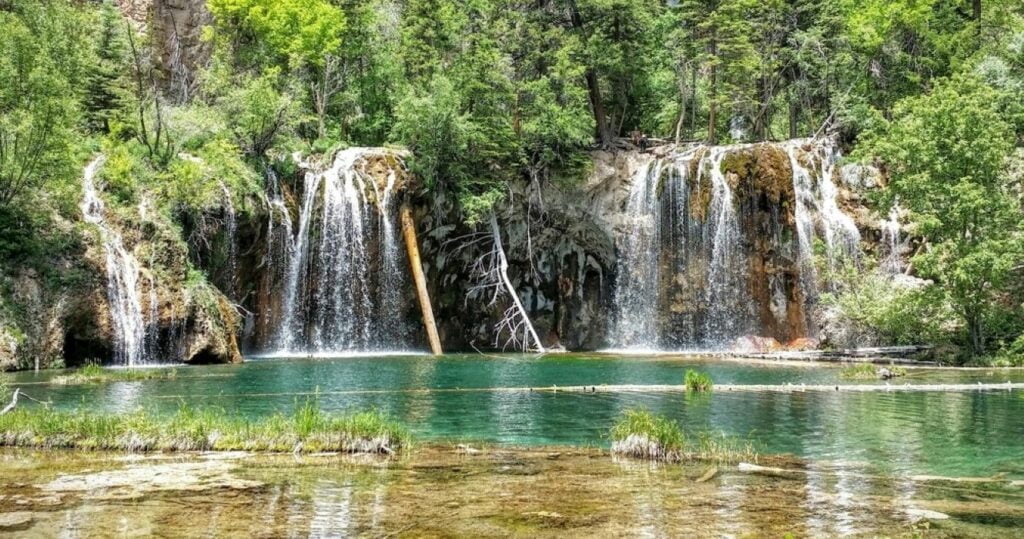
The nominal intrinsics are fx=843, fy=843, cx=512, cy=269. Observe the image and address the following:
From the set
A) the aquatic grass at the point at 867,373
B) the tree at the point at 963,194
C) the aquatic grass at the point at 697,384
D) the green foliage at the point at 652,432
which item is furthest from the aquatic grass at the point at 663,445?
the tree at the point at 963,194

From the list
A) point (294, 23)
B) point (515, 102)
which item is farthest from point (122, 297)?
point (294, 23)

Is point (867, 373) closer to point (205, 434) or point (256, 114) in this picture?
point (205, 434)

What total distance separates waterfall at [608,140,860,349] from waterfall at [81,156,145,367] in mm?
21571

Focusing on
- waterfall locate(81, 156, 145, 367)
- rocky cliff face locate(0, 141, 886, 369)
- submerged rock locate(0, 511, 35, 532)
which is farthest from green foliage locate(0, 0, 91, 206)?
submerged rock locate(0, 511, 35, 532)

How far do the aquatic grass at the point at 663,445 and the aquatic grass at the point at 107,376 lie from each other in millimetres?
16050

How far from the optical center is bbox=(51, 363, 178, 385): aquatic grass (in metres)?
22.6

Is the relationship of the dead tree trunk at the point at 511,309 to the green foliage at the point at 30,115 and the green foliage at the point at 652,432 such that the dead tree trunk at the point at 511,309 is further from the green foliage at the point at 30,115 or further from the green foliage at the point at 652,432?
the green foliage at the point at 652,432

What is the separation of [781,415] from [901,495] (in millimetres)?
7184

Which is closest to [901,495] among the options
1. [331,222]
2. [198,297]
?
[198,297]

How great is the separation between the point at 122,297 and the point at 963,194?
2823cm

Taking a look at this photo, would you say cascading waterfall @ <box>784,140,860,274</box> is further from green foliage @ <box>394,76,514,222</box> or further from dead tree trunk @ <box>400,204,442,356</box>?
dead tree trunk @ <box>400,204,442,356</box>

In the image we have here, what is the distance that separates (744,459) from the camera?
11805mm

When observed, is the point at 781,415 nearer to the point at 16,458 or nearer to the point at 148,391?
the point at 16,458

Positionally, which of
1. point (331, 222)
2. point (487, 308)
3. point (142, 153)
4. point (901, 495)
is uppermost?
point (142, 153)
